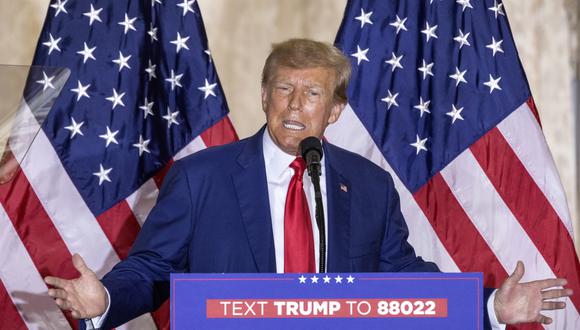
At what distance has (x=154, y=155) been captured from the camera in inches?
147

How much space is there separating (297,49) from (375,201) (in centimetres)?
49

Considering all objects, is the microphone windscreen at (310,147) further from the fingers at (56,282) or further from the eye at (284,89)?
the fingers at (56,282)

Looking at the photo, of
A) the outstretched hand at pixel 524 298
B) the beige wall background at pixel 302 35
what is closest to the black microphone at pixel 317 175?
the outstretched hand at pixel 524 298

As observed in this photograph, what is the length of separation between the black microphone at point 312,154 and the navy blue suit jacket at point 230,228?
1.29ft

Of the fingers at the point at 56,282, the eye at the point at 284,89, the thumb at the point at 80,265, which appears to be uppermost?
the eye at the point at 284,89

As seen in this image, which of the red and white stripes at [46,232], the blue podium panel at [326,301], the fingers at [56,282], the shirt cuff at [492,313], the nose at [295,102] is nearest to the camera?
the blue podium panel at [326,301]

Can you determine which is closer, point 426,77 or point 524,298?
point 524,298

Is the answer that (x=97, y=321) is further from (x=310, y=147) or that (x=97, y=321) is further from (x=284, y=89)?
(x=284, y=89)

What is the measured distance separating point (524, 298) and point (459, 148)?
1.69 meters

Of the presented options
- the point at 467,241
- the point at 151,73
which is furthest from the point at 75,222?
the point at 467,241

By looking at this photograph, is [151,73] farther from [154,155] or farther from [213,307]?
[213,307]

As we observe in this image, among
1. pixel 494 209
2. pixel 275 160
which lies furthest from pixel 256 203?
pixel 494 209

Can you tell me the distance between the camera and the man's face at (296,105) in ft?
8.66

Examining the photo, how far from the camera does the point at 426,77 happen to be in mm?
3855
